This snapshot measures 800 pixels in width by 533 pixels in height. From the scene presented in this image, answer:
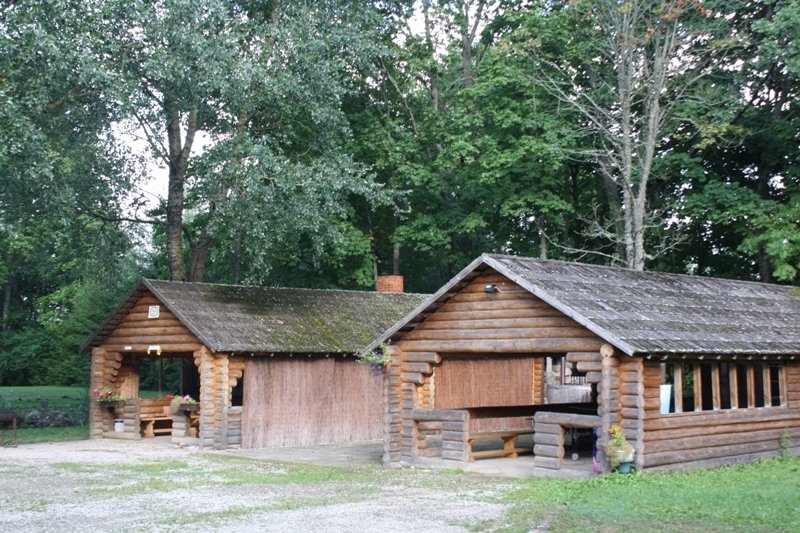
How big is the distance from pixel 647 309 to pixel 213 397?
1020 cm

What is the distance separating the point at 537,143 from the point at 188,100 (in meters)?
11.8

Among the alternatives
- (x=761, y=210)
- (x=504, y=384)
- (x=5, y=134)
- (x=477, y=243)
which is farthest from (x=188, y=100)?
(x=761, y=210)

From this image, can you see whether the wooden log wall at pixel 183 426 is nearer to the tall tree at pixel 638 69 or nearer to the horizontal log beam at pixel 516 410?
the horizontal log beam at pixel 516 410

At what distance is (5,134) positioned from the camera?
853 inches

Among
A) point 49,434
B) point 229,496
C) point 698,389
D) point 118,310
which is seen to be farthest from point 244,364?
point 698,389

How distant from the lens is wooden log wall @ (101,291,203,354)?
855 inches

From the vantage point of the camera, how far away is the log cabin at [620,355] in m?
→ 14.8

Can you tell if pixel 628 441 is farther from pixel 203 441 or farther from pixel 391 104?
pixel 391 104

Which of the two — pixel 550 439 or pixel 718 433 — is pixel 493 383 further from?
pixel 550 439

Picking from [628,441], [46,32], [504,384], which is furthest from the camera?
[504,384]

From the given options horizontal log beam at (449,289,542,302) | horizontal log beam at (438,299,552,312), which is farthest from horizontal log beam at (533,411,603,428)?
horizontal log beam at (449,289,542,302)

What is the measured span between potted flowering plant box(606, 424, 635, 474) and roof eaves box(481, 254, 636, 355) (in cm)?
143

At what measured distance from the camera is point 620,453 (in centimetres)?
1424

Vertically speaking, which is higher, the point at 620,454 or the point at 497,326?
the point at 497,326
